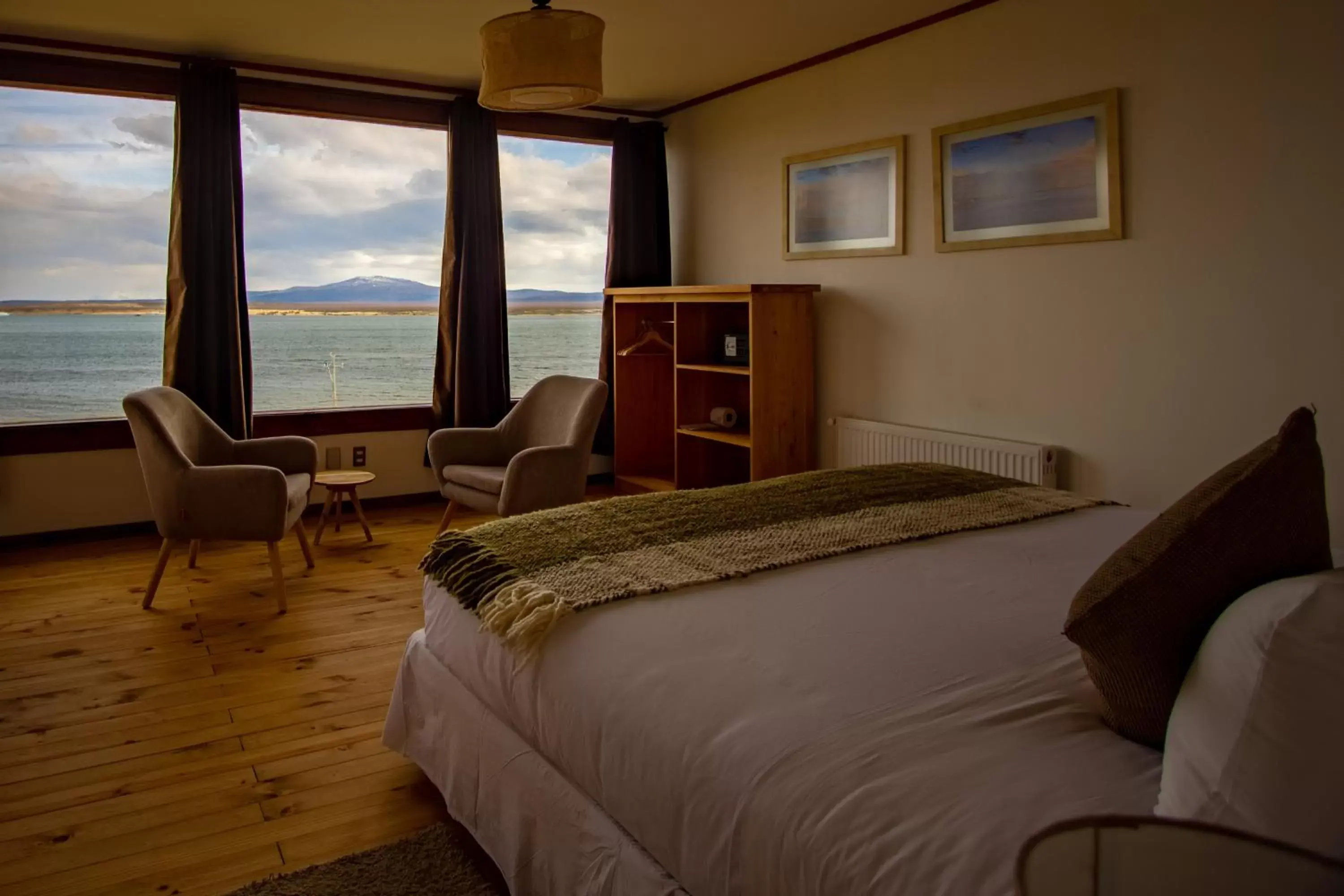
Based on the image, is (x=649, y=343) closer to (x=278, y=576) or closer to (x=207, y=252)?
(x=207, y=252)

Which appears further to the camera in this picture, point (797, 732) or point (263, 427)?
point (263, 427)

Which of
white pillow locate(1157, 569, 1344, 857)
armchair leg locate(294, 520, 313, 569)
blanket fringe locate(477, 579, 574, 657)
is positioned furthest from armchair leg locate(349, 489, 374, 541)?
white pillow locate(1157, 569, 1344, 857)

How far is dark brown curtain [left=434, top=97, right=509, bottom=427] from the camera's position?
18.4 ft

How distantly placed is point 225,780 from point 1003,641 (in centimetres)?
194

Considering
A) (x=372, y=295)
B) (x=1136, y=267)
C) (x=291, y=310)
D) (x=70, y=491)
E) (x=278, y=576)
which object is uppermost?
(x=372, y=295)

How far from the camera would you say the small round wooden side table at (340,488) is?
479 centimetres

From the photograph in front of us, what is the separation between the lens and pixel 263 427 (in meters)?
5.33

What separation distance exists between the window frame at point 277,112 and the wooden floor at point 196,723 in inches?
27.1

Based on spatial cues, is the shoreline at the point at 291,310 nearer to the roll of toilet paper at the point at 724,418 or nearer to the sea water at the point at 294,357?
the sea water at the point at 294,357

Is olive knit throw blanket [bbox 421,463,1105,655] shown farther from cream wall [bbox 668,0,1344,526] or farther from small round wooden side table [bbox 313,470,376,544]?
small round wooden side table [bbox 313,470,376,544]

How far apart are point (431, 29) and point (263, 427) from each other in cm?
224

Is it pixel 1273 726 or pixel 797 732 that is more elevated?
pixel 1273 726

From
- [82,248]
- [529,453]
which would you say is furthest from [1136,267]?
[82,248]

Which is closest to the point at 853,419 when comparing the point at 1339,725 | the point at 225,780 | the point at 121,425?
the point at 225,780
